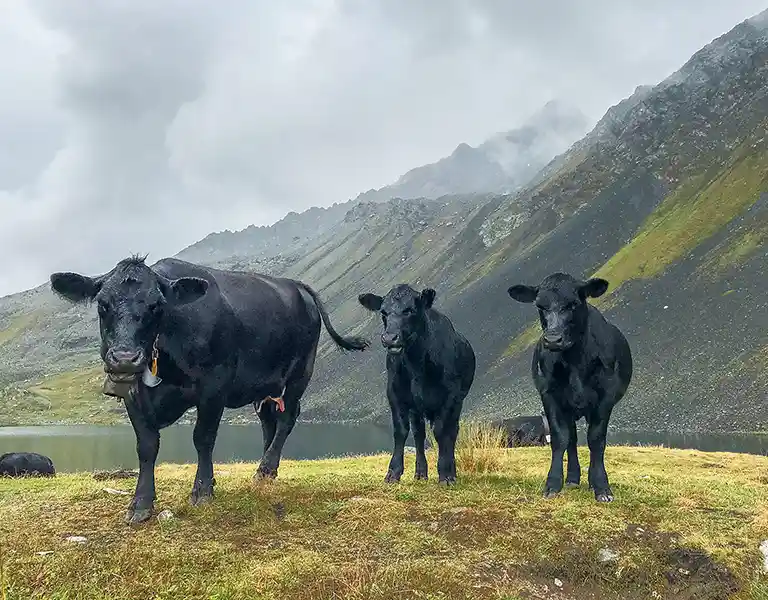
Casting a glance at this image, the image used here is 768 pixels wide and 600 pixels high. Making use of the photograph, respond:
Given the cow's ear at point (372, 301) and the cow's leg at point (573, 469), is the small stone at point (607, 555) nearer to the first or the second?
the cow's leg at point (573, 469)

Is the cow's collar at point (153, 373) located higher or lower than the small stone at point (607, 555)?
higher

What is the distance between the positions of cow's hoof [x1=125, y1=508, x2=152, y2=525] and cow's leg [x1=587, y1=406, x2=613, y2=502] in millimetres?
6241

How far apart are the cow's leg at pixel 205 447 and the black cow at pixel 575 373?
15.9 feet

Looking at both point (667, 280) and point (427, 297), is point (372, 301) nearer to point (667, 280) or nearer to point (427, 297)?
point (427, 297)

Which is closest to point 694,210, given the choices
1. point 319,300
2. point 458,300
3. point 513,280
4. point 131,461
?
point 513,280

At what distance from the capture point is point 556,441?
34.3 ft

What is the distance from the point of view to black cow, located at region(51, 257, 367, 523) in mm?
7758

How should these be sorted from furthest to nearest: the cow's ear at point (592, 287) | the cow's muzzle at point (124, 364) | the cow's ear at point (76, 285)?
the cow's ear at point (592, 287), the cow's ear at point (76, 285), the cow's muzzle at point (124, 364)

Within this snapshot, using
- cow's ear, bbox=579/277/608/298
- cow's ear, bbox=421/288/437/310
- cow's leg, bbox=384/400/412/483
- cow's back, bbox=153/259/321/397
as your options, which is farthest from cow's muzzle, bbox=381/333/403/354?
cow's ear, bbox=579/277/608/298

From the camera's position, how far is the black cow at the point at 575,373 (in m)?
10.1

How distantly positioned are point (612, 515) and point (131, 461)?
2434 inches

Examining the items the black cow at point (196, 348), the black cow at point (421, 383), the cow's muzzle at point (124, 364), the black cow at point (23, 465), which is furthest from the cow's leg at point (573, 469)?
the black cow at point (23, 465)

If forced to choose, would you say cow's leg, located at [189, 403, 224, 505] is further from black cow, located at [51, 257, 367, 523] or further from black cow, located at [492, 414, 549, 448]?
black cow, located at [492, 414, 549, 448]

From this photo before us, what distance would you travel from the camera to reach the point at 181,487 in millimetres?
10945
